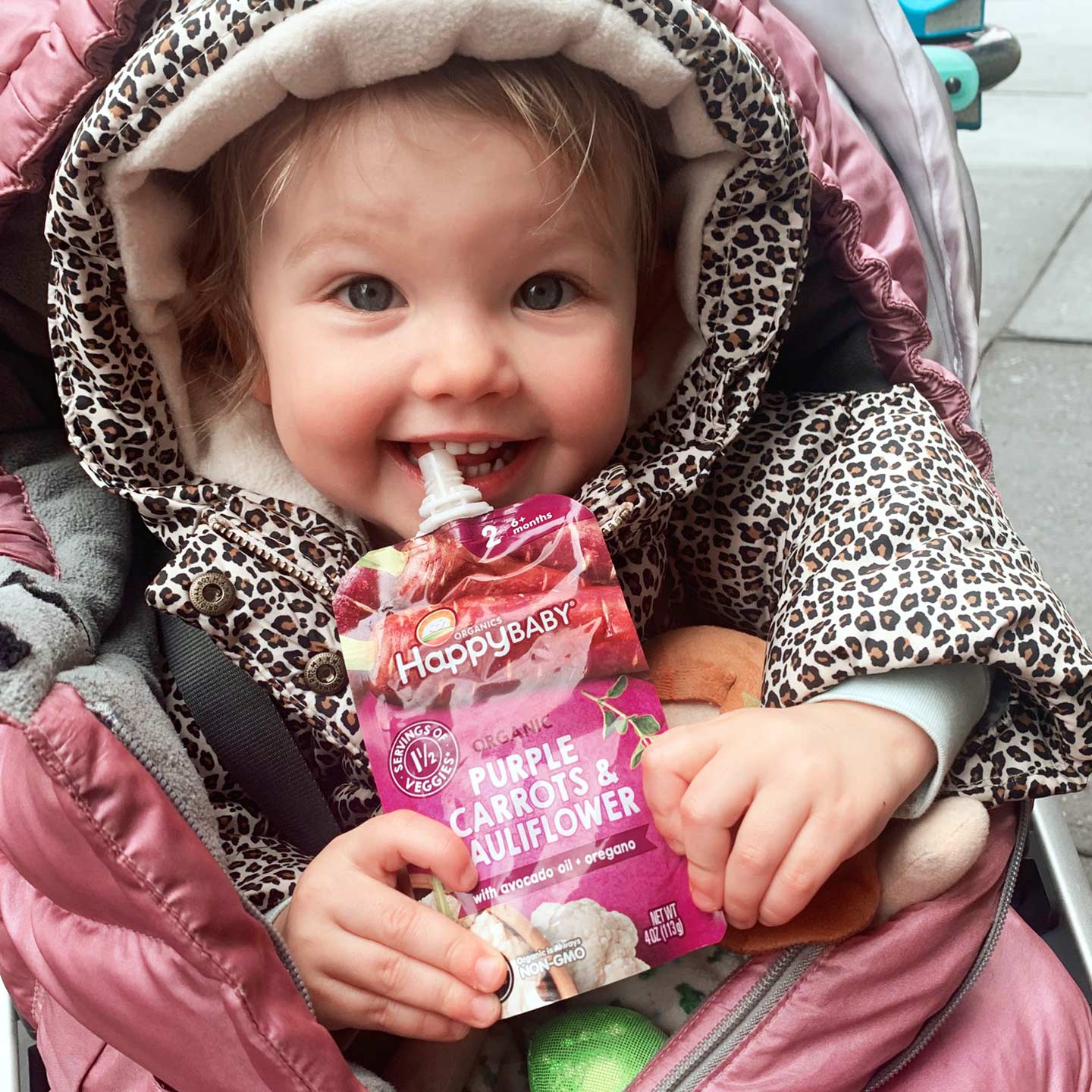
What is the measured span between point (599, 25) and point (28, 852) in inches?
19.6

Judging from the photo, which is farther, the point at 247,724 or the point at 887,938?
the point at 247,724

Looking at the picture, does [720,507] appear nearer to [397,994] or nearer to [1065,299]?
[397,994]

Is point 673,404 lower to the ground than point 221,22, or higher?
lower

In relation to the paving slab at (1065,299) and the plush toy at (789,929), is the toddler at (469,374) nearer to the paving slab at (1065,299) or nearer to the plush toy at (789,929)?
the plush toy at (789,929)

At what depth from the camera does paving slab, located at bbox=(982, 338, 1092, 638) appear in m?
1.49

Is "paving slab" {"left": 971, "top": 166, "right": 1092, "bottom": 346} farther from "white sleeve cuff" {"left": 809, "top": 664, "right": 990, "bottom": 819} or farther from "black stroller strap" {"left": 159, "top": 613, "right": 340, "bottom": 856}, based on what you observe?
"black stroller strap" {"left": 159, "top": 613, "right": 340, "bottom": 856}

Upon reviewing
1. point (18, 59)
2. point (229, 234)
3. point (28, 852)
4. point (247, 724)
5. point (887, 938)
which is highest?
point (18, 59)

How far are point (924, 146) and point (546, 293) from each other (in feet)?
1.26

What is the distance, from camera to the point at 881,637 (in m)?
0.68

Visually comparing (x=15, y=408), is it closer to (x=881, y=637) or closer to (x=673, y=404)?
(x=673, y=404)

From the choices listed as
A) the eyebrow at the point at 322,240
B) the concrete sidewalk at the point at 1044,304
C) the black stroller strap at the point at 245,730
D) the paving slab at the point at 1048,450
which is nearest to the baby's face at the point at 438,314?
the eyebrow at the point at 322,240

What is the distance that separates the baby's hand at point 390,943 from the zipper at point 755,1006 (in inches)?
5.1

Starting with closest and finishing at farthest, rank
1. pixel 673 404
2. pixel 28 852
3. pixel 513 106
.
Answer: pixel 28 852, pixel 513 106, pixel 673 404

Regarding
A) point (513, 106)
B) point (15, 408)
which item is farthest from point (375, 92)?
point (15, 408)
